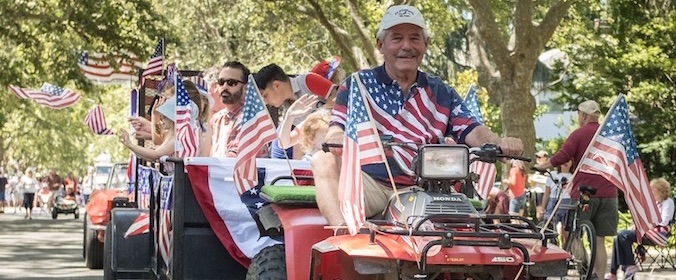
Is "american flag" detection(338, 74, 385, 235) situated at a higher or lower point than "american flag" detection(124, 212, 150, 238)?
higher

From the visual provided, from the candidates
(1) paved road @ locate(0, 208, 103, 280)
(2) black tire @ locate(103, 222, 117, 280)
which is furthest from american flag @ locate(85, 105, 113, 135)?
(2) black tire @ locate(103, 222, 117, 280)

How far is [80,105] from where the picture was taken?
73.1 metres

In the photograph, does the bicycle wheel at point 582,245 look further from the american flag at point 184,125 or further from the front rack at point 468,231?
the front rack at point 468,231

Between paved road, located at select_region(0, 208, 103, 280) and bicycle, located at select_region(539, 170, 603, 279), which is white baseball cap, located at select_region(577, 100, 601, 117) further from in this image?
paved road, located at select_region(0, 208, 103, 280)

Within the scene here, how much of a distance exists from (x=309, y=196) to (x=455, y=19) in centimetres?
3565

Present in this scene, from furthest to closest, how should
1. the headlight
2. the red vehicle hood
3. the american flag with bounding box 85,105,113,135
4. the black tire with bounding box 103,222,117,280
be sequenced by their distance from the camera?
the red vehicle hood → the american flag with bounding box 85,105,113,135 → the black tire with bounding box 103,222,117,280 → the headlight

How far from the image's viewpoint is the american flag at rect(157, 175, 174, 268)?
33.4 feet

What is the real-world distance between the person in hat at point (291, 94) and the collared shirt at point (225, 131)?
0.30 metres

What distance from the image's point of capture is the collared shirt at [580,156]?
14867 millimetres

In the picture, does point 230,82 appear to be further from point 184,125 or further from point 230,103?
point 184,125

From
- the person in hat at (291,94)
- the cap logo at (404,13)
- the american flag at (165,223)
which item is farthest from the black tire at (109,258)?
the cap logo at (404,13)

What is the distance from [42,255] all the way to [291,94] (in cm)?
1261

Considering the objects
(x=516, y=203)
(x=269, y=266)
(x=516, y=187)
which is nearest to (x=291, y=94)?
(x=269, y=266)

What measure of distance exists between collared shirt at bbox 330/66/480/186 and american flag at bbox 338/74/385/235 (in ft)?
1.05
